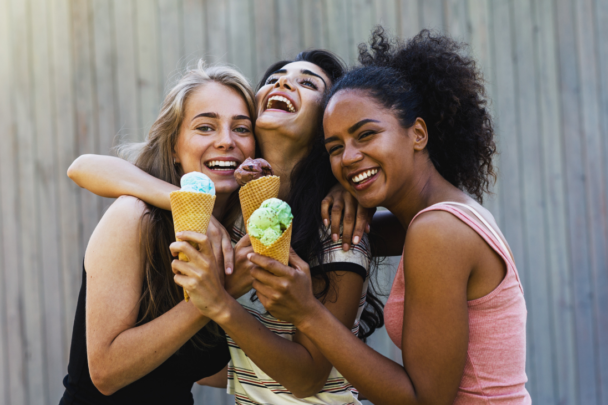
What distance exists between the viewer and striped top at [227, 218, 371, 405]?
213 centimetres

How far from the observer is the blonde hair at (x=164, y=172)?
212 centimetres

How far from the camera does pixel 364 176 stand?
80.7 inches

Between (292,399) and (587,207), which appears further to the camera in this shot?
(587,207)

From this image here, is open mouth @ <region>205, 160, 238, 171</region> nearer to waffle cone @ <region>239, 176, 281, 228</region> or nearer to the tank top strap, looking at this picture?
waffle cone @ <region>239, 176, 281, 228</region>

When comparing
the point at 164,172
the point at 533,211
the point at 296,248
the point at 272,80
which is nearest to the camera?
the point at 296,248

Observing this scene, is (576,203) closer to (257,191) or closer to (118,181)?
(257,191)

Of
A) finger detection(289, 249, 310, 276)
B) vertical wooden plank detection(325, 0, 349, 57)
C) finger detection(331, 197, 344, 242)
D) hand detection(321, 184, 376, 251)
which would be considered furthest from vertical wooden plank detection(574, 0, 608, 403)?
finger detection(289, 249, 310, 276)

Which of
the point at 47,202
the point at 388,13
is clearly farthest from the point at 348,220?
the point at 47,202

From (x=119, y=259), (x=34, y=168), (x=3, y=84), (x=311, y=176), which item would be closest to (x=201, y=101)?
Answer: (x=311, y=176)

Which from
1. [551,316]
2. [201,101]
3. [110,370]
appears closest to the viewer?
[110,370]

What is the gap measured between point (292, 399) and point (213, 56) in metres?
2.83

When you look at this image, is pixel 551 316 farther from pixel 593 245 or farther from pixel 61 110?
pixel 61 110

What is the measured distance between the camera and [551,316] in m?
3.81

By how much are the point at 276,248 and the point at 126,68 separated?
2902 millimetres
